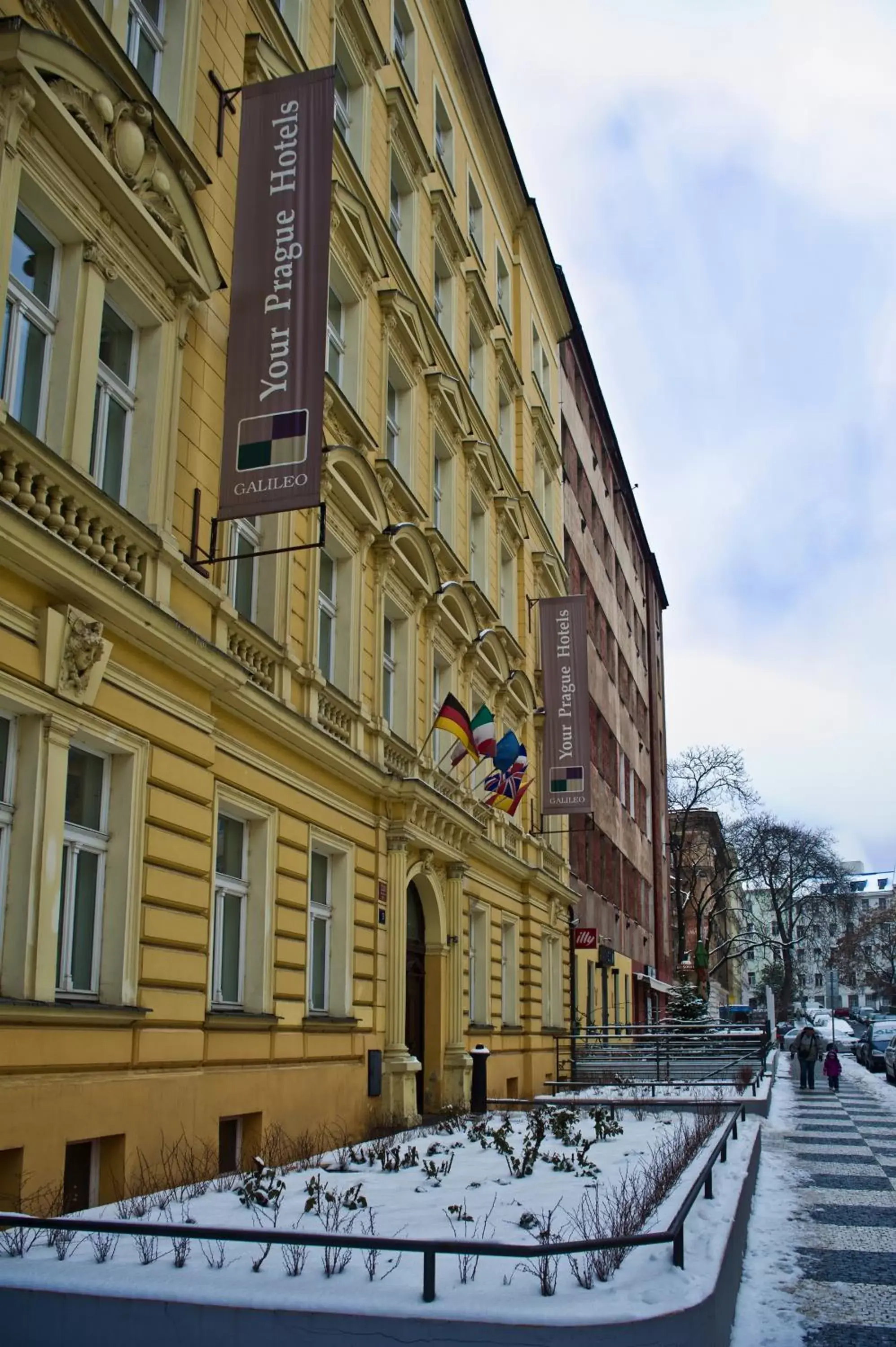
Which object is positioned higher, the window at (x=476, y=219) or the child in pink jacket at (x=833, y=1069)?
the window at (x=476, y=219)

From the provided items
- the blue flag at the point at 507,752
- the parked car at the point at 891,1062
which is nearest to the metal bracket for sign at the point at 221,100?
the blue flag at the point at 507,752

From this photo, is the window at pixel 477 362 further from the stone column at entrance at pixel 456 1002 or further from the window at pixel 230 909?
the window at pixel 230 909

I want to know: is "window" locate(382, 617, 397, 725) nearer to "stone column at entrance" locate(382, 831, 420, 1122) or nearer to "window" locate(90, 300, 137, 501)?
"stone column at entrance" locate(382, 831, 420, 1122)

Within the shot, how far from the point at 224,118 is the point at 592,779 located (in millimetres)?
27110

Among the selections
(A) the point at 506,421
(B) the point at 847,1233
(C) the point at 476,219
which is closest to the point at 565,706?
(A) the point at 506,421

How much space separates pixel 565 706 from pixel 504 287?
999 cm

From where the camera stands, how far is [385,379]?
60.5ft

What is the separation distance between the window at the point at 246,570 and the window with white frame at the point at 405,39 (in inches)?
454

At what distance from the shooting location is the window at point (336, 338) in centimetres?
1666

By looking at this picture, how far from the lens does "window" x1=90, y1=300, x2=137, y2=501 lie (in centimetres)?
1041

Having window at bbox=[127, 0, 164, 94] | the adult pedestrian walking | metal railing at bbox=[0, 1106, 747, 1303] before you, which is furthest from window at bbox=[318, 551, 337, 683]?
the adult pedestrian walking

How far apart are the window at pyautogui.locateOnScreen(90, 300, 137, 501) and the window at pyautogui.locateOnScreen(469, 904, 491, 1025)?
13.5 metres

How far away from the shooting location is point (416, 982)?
19125 mm

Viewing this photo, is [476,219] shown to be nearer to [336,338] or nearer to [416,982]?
[336,338]
